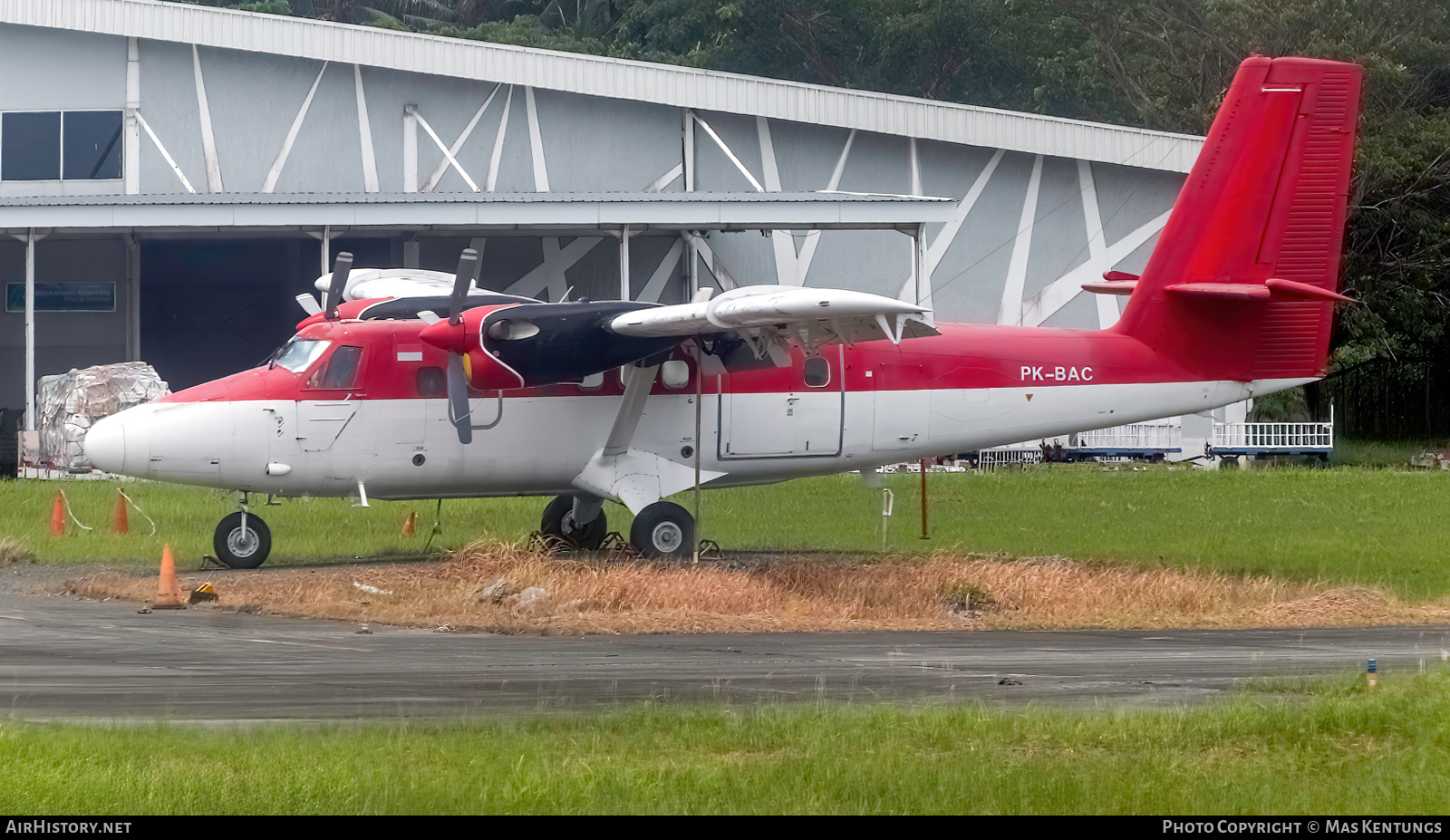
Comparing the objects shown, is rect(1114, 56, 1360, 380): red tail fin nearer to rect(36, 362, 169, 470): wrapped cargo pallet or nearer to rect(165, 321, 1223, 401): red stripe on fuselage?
rect(165, 321, 1223, 401): red stripe on fuselage

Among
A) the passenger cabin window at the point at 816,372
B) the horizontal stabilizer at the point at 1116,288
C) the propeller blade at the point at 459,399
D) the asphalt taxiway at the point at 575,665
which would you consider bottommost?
the asphalt taxiway at the point at 575,665

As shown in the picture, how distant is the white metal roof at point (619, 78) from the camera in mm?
35281

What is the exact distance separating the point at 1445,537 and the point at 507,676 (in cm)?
1531

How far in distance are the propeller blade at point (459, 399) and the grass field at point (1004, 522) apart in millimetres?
3156

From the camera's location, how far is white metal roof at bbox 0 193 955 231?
103 ft

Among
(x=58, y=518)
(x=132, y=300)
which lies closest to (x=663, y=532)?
(x=58, y=518)

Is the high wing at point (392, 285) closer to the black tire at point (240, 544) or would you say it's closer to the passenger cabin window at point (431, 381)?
the passenger cabin window at point (431, 381)

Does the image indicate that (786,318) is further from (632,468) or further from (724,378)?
(632,468)

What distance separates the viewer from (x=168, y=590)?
15.8 m

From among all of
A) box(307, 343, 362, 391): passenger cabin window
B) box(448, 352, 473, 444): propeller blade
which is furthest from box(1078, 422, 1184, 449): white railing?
box(307, 343, 362, 391): passenger cabin window

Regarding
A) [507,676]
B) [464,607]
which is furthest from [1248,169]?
[507,676]

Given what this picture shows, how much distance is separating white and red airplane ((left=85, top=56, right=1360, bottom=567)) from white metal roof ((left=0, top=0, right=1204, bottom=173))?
580 inches

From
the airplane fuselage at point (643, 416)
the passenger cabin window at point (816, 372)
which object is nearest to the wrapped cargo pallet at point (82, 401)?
the airplane fuselage at point (643, 416)
